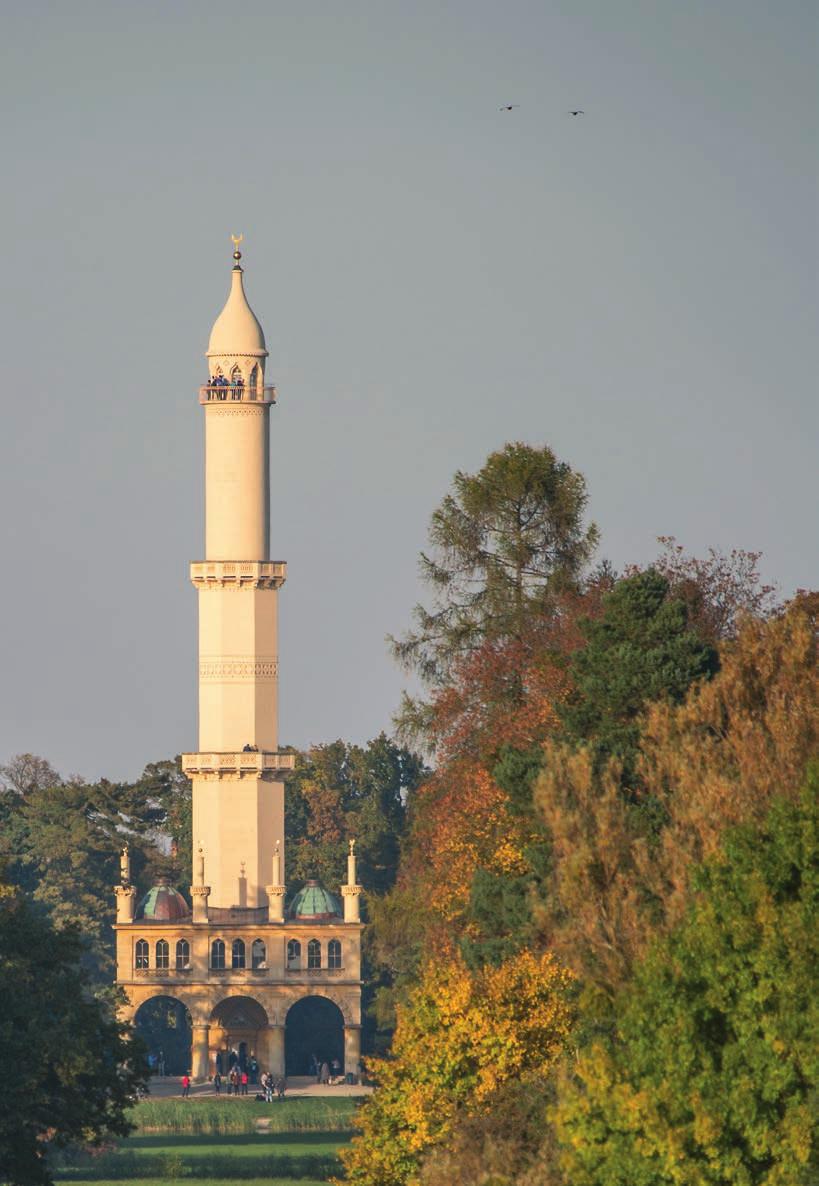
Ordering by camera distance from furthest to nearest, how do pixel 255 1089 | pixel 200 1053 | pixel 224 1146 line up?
pixel 200 1053
pixel 255 1089
pixel 224 1146

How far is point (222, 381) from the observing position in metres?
132

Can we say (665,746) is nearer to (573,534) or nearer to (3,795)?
(573,534)

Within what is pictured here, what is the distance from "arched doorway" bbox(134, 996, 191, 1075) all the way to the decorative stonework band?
53.2ft

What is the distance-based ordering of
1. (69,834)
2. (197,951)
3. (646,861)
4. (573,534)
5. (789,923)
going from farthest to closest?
(69,834)
(197,951)
(573,534)
(646,861)
(789,923)

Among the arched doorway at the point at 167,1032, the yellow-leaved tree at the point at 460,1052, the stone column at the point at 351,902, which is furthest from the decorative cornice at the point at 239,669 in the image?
the yellow-leaved tree at the point at 460,1052

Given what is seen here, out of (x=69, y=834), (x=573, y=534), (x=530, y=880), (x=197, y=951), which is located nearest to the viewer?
(x=530, y=880)

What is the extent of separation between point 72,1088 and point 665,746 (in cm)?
1603

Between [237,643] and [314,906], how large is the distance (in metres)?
11.0

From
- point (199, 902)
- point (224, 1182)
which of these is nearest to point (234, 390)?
point (199, 902)

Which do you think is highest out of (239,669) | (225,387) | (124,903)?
(225,387)

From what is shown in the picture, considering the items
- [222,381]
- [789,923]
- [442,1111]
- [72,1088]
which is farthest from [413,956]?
[789,923]

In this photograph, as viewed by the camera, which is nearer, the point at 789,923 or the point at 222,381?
the point at 789,923

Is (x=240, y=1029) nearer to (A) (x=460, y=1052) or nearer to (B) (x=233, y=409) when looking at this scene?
(B) (x=233, y=409)

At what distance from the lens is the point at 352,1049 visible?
122312 millimetres
